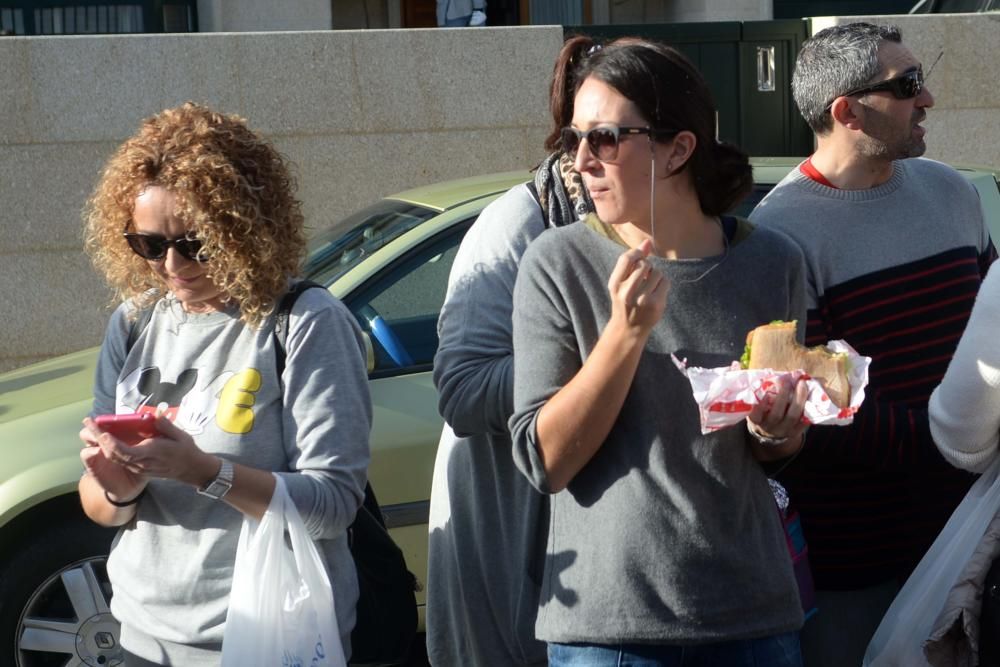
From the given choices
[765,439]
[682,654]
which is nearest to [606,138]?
[765,439]

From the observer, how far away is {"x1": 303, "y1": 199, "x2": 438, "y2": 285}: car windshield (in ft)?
15.8

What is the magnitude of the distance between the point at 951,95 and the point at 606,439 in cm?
792

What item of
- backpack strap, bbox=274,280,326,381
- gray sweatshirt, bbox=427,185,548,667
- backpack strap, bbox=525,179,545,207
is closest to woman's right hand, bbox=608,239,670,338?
gray sweatshirt, bbox=427,185,548,667

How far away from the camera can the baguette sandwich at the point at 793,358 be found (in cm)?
212

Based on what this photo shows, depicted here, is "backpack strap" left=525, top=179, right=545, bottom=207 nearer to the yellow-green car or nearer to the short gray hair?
the short gray hair

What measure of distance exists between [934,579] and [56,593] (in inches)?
116

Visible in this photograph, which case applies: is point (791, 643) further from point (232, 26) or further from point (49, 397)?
point (232, 26)

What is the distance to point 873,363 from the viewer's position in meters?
2.82

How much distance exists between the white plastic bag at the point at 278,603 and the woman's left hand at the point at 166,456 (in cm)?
15

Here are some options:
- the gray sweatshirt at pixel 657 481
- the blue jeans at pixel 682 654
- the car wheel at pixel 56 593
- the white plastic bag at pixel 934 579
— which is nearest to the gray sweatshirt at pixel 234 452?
the gray sweatshirt at pixel 657 481

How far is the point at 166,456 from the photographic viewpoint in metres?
2.29

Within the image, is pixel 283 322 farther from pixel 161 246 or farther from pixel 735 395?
pixel 735 395

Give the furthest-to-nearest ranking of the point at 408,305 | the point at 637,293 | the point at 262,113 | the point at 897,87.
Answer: the point at 262,113 < the point at 408,305 < the point at 897,87 < the point at 637,293

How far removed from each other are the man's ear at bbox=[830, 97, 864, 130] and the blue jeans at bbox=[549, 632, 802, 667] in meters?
1.21
